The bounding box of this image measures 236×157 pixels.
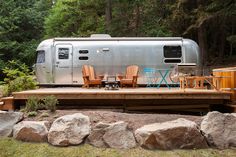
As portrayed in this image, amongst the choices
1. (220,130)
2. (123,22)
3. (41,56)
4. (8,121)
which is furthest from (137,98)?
(123,22)

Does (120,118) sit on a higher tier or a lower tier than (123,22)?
lower

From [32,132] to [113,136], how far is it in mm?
1334

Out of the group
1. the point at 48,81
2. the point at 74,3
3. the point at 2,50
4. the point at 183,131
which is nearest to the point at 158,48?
the point at 48,81

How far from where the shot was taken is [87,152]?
4613mm

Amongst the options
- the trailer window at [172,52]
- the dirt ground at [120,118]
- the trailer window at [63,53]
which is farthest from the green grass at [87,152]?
the trailer window at [172,52]

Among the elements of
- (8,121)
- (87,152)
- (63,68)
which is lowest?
(87,152)

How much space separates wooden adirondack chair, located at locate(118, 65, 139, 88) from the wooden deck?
9.11 ft

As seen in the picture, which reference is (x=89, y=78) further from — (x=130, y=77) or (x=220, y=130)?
(x=220, y=130)

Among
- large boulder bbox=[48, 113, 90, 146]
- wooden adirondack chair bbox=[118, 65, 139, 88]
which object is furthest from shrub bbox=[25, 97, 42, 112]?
wooden adirondack chair bbox=[118, 65, 139, 88]

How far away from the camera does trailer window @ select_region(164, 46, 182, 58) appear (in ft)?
34.8

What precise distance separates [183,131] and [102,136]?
1.28 meters

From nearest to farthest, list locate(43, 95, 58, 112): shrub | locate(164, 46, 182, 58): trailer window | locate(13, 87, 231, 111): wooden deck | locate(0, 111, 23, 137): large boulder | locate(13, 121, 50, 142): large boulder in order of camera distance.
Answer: locate(13, 121, 50, 142): large boulder
locate(0, 111, 23, 137): large boulder
locate(43, 95, 58, 112): shrub
locate(13, 87, 231, 111): wooden deck
locate(164, 46, 182, 58): trailer window

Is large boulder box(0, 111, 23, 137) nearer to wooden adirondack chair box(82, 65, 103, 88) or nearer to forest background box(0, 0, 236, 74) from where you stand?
wooden adirondack chair box(82, 65, 103, 88)

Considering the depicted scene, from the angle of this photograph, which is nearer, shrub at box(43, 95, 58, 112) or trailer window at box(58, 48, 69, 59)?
shrub at box(43, 95, 58, 112)
